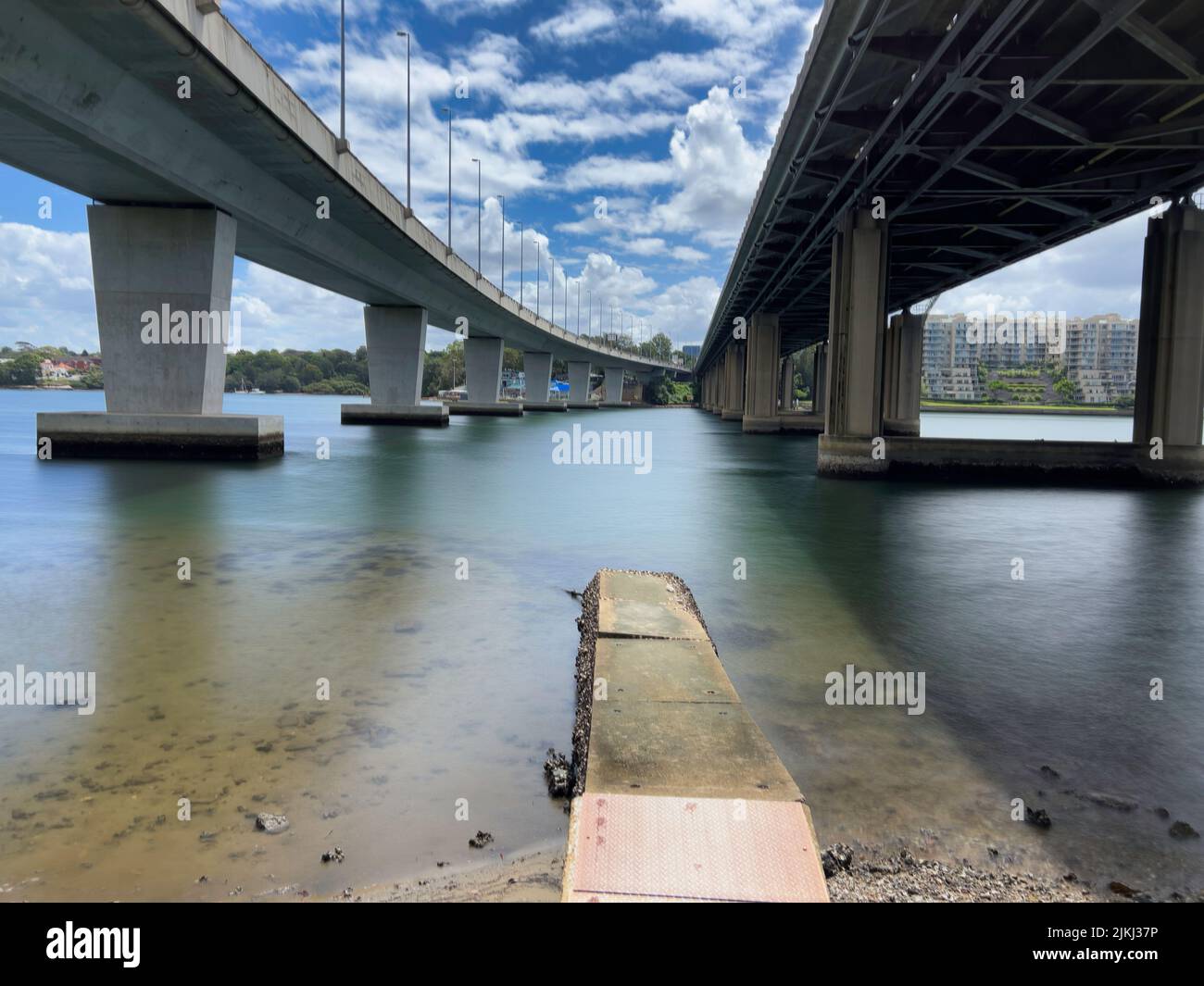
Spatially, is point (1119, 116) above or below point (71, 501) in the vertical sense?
above

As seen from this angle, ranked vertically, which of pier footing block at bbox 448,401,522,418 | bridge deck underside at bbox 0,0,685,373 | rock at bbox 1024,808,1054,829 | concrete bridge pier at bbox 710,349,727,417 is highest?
concrete bridge pier at bbox 710,349,727,417

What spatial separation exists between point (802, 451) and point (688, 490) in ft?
68.9

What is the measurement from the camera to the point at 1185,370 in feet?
89.2

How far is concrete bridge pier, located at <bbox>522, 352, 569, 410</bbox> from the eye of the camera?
109169mm

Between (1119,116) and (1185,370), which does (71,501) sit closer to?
(1119,116)

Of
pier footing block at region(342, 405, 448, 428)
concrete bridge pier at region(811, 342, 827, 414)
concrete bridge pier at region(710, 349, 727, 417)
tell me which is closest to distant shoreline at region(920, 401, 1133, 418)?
concrete bridge pier at region(710, 349, 727, 417)

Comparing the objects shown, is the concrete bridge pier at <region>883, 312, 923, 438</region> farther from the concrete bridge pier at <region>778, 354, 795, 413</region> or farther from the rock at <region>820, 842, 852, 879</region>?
the concrete bridge pier at <region>778, 354, 795, 413</region>

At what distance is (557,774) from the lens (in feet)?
18.1

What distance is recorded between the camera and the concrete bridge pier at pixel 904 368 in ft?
197

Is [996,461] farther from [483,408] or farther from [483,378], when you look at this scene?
[483,378]

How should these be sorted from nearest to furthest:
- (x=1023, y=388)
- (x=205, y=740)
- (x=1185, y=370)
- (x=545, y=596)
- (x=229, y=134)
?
(x=205, y=740) < (x=545, y=596) < (x=229, y=134) < (x=1185, y=370) < (x=1023, y=388)

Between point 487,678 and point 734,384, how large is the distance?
91596 millimetres

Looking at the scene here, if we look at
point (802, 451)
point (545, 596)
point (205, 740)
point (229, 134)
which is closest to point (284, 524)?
point (545, 596)

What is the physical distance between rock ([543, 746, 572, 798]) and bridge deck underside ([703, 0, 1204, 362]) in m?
15.4
